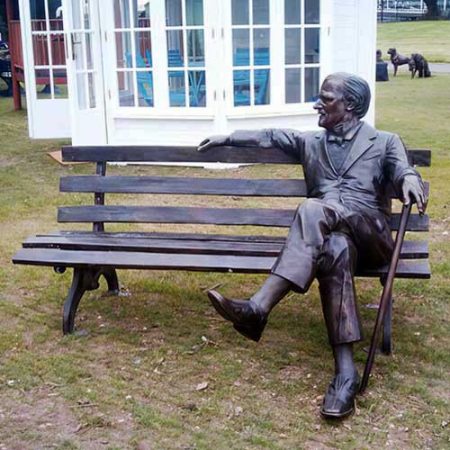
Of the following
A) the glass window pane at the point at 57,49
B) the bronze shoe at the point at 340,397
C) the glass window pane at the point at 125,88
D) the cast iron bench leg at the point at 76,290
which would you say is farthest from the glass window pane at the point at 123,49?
the bronze shoe at the point at 340,397

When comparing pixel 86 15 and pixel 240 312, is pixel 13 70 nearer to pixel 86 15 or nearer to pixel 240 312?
pixel 86 15

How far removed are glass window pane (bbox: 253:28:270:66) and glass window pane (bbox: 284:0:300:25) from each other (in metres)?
0.29

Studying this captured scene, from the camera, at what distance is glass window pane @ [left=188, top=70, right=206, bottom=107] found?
9734mm

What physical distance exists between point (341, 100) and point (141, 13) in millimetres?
5888

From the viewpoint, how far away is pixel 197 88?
9.79 m

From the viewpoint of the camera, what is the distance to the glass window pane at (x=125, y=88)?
32.8 feet

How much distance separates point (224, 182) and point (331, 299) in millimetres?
1286

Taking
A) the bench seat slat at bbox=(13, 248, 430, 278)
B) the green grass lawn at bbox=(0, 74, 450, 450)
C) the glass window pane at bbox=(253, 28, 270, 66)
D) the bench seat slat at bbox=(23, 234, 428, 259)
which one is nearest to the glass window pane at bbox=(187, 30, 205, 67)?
the glass window pane at bbox=(253, 28, 270, 66)

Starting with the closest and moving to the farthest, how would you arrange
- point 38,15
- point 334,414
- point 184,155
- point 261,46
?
point 334,414 < point 184,155 < point 261,46 < point 38,15

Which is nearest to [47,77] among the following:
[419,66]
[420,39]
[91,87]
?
[91,87]

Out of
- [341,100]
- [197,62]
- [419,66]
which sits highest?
[341,100]

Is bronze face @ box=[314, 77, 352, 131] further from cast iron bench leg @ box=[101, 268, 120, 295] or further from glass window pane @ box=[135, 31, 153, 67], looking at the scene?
glass window pane @ box=[135, 31, 153, 67]

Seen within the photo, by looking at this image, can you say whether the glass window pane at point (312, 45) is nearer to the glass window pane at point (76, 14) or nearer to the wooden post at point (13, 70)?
the glass window pane at point (76, 14)

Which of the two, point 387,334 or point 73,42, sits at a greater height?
point 73,42
